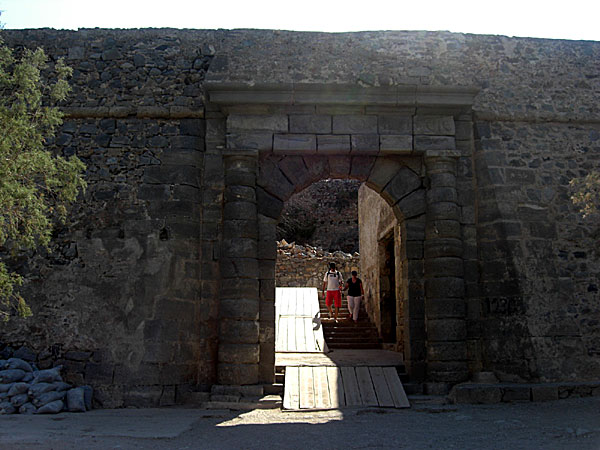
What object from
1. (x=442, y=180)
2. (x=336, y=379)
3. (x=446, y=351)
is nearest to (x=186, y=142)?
(x=442, y=180)

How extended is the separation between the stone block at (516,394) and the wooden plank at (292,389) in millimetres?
2402

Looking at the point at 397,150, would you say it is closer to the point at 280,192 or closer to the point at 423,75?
the point at 423,75

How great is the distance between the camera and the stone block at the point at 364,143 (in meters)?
7.62

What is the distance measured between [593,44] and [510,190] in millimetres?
2541

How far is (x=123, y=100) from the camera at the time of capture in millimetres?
7809

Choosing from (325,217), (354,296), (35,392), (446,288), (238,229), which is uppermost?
(325,217)

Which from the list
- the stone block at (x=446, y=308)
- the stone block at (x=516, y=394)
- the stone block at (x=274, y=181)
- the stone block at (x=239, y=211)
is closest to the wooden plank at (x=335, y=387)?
the stone block at (x=446, y=308)

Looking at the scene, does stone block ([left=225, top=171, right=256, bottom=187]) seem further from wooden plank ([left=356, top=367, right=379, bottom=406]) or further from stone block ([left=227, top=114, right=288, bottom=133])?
wooden plank ([left=356, top=367, right=379, bottom=406])

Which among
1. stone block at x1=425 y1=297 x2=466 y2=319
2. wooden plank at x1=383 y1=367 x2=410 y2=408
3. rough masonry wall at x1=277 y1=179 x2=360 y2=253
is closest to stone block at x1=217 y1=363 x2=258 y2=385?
wooden plank at x1=383 y1=367 x2=410 y2=408

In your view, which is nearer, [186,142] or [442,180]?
[442,180]

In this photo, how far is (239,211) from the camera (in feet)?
24.0

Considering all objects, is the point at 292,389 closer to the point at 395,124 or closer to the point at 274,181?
the point at 274,181

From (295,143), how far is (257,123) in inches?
21.5

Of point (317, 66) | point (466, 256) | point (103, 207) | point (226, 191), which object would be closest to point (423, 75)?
point (317, 66)
